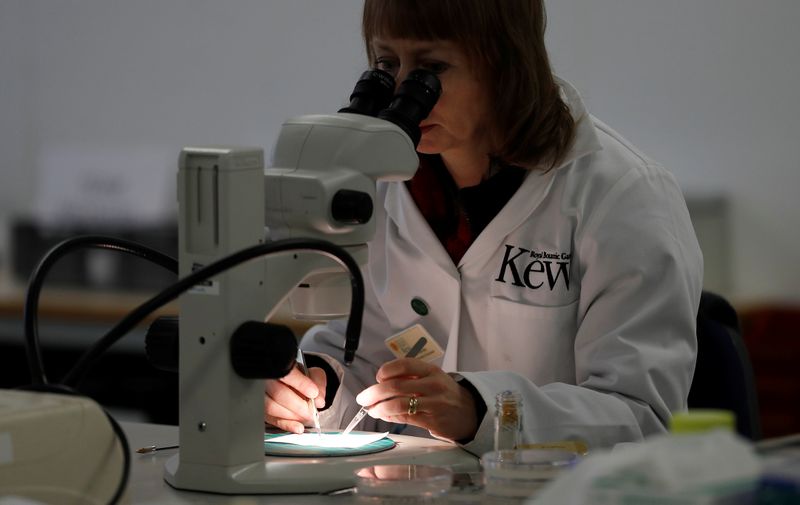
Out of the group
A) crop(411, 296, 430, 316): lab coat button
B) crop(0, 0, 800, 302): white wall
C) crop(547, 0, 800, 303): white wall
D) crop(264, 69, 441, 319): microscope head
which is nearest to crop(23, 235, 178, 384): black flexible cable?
crop(264, 69, 441, 319): microscope head

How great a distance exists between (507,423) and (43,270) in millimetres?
570

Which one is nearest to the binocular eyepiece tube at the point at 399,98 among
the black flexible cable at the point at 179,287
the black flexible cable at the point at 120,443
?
the black flexible cable at the point at 179,287

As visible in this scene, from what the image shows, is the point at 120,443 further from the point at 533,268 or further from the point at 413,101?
the point at 533,268

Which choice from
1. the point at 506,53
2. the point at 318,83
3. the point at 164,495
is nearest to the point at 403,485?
the point at 164,495

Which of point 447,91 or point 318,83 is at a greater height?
point 447,91

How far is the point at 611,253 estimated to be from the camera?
5.07ft

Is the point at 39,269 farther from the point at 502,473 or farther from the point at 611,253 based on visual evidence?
the point at 611,253

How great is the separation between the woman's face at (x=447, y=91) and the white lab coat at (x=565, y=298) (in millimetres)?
118

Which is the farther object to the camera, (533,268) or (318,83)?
(318,83)

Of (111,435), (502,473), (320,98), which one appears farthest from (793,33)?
(111,435)

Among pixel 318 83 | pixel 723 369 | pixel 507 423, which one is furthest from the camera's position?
pixel 318 83

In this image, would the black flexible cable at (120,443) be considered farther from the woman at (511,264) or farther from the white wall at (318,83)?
the white wall at (318,83)

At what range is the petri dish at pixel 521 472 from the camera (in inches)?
44.6

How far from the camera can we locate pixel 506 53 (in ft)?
5.45
